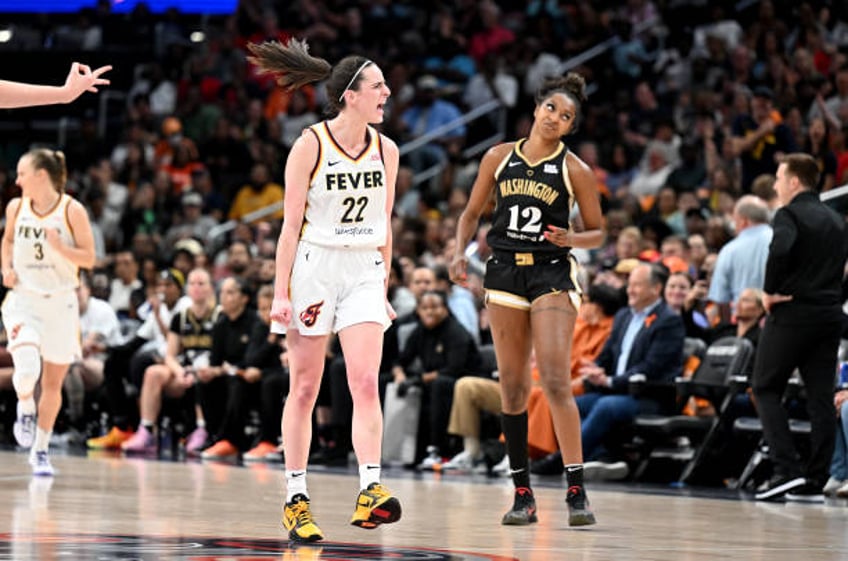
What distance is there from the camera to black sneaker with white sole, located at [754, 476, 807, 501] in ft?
30.8

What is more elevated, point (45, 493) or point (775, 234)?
point (775, 234)

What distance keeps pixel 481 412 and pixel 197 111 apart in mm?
9329

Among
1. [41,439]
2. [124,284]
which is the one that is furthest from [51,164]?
[124,284]

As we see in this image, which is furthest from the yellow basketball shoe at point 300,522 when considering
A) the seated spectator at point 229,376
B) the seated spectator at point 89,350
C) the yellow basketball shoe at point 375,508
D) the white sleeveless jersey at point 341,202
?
the seated spectator at point 89,350

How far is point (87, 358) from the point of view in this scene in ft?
50.0

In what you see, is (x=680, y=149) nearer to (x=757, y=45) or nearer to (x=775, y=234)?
(x=757, y=45)

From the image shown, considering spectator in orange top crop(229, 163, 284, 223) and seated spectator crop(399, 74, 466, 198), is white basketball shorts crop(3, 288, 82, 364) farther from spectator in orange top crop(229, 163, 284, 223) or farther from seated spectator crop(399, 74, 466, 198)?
seated spectator crop(399, 74, 466, 198)

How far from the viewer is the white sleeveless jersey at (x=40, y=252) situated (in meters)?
9.97

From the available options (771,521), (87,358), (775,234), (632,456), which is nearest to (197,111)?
(87,358)

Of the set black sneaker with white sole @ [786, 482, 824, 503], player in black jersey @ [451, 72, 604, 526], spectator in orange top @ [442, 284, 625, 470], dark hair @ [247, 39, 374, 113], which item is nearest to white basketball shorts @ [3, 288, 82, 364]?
spectator in orange top @ [442, 284, 625, 470]

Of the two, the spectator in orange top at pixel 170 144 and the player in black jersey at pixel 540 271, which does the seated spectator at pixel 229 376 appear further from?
the player in black jersey at pixel 540 271

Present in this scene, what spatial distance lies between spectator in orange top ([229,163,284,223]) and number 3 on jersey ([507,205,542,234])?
1080 centimetres

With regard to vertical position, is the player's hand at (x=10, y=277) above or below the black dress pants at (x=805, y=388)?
above

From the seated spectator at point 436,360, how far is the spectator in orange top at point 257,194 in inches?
233
